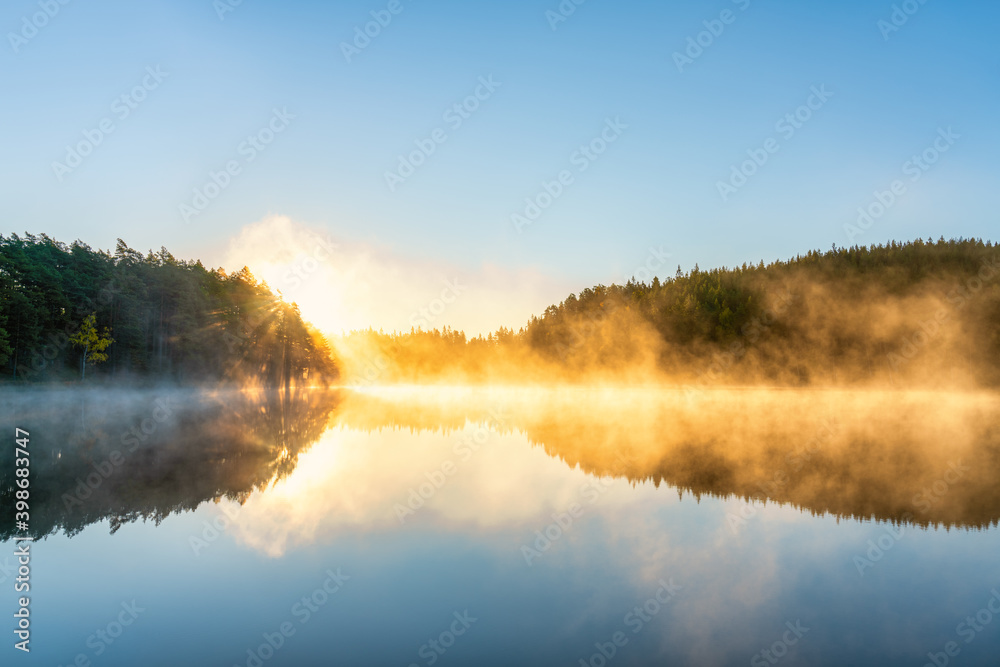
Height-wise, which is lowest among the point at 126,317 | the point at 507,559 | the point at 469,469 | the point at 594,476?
the point at 469,469

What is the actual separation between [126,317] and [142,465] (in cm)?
5953

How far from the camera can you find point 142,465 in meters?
16.9

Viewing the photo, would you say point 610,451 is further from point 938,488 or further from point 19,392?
point 19,392

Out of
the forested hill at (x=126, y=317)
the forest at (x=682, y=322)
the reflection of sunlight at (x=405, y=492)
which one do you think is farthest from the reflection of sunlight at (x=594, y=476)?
the forest at (x=682, y=322)

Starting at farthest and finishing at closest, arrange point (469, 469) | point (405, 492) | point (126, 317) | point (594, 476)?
point (126, 317) → point (469, 469) → point (594, 476) → point (405, 492)

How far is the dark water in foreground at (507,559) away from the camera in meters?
6.16

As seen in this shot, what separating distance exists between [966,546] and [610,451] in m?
11.8

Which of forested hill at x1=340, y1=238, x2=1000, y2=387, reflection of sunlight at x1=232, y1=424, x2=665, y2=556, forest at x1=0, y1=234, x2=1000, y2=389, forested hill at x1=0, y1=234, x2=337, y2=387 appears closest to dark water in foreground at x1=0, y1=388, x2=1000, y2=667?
reflection of sunlight at x1=232, y1=424, x2=665, y2=556

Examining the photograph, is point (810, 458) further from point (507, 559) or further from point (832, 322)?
point (832, 322)

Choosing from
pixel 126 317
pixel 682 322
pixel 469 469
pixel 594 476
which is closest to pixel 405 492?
pixel 469 469

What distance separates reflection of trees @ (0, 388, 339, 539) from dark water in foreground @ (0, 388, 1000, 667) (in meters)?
0.13

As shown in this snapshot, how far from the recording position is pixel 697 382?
9994cm

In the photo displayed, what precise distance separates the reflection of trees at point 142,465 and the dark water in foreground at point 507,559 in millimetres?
133

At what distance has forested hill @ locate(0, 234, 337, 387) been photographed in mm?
53562
